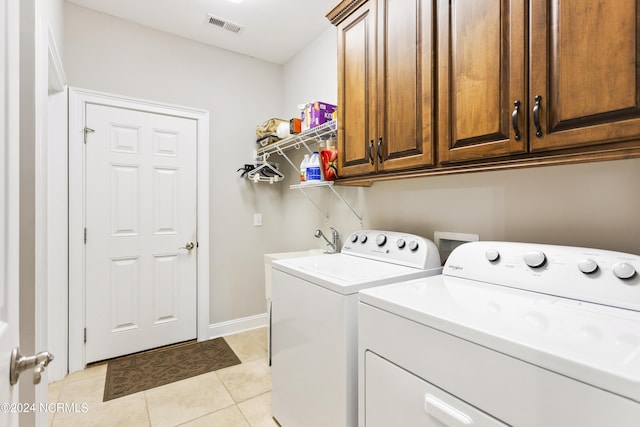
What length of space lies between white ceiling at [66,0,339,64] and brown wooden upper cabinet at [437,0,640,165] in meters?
1.48

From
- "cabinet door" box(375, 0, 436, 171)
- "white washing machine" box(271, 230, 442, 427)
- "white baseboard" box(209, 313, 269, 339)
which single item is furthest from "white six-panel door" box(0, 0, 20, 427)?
"white baseboard" box(209, 313, 269, 339)

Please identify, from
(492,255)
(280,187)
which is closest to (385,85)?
(492,255)

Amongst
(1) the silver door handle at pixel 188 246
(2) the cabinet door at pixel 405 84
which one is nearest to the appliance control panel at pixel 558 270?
(2) the cabinet door at pixel 405 84

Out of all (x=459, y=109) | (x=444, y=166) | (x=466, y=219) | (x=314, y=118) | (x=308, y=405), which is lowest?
(x=308, y=405)

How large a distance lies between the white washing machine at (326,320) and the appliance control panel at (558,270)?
0.26 m

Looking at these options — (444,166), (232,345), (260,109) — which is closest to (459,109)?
(444,166)

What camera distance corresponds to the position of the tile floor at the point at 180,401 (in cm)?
176

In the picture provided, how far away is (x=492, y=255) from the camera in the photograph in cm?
119

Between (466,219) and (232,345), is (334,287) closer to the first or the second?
(466,219)

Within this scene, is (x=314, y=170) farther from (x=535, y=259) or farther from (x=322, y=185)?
(x=535, y=259)

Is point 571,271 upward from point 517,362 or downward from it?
upward

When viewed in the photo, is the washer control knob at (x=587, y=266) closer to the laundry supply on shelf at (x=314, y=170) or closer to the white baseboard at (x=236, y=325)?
the laundry supply on shelf at (x=314, y=170)

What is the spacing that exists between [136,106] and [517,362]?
291 centimetres

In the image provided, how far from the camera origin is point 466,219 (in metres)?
1.51
